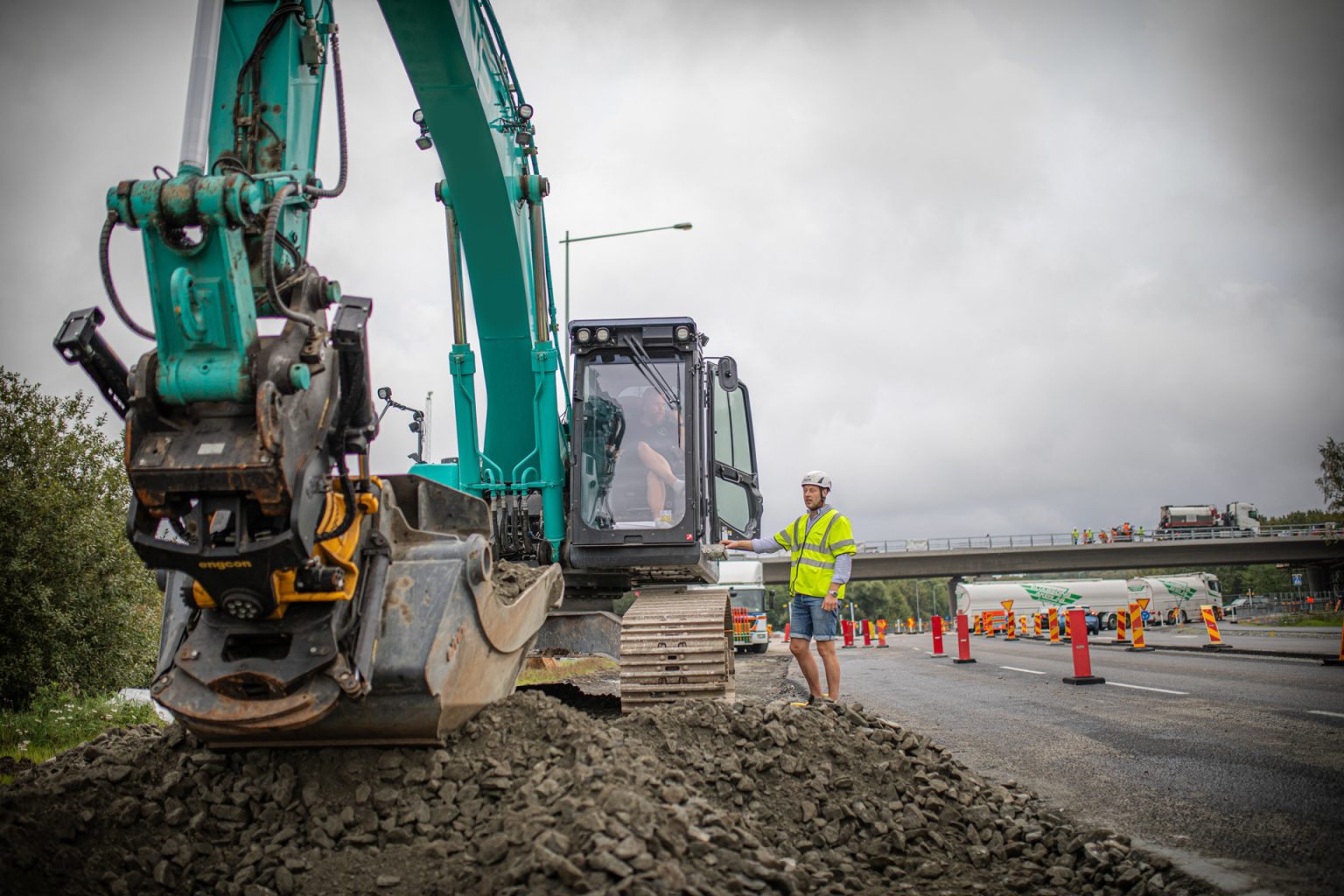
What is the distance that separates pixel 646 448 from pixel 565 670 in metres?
13.1

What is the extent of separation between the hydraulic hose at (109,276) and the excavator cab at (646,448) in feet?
13.1

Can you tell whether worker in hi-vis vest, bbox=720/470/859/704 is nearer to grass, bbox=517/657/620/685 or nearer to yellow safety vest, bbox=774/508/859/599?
yellow safety vest, bbox=774/508/859/599

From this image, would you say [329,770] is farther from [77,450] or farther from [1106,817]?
[77,450]

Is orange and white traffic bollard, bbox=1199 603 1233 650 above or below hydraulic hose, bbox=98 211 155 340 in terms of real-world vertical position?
below

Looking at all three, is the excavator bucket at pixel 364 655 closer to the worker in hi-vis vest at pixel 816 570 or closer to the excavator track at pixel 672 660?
the excavator track at pixel 672 660

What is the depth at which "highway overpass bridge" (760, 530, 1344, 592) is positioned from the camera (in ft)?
166

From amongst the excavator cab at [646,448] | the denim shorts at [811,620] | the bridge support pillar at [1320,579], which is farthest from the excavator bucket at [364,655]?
the bridge support pillar at [1320,579]

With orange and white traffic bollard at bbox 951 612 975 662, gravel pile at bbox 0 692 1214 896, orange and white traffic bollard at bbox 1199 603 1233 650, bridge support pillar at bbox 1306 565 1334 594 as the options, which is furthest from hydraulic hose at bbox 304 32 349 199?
bridge support pillar at bbox 1306 565 1334 594

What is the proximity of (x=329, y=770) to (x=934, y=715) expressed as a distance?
24.6ft

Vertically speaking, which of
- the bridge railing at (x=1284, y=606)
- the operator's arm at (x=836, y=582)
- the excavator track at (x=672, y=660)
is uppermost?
the operator's arm at (x=836, y=582)

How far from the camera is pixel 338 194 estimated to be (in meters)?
4.27

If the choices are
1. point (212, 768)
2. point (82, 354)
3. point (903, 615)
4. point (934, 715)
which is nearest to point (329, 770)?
point (212, 768)

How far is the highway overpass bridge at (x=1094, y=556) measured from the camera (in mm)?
50688

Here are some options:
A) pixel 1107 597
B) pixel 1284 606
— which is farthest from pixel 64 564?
pixel 1284 606
